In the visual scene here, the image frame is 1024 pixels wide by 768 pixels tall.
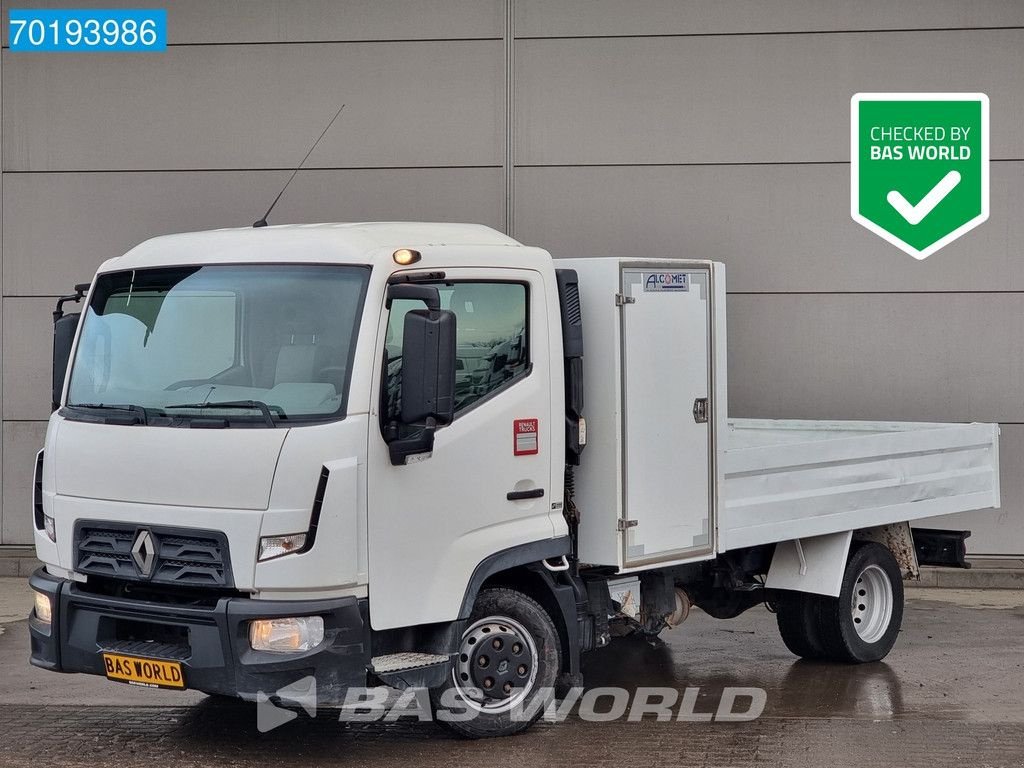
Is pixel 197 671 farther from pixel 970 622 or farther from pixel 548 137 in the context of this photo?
pixel 548 137

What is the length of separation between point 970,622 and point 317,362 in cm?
642

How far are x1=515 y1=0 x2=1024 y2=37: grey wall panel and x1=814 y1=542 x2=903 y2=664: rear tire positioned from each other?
587 cm

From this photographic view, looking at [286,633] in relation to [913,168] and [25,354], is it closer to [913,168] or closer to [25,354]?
[25,354]

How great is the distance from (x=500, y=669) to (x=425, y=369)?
66.9 inches

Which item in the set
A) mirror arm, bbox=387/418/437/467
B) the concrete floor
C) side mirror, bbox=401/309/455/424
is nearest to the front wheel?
the concrete floor

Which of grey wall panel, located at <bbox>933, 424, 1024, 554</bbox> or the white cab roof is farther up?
the white cab roof

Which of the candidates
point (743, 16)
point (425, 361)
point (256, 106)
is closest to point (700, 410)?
point (425, 361)

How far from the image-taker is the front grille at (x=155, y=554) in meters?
6.43

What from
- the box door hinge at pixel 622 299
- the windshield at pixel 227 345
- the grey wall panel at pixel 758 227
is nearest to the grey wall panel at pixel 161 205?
the grey wall panel at pixel 758 227

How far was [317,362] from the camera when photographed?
6.60 m

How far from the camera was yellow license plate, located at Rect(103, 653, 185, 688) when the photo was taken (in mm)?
6465

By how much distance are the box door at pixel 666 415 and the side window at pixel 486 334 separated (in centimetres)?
67

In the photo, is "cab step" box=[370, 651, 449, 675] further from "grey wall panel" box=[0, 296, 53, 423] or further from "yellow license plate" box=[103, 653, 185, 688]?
"grey wall panel" box=[0, 296, 53, 423]

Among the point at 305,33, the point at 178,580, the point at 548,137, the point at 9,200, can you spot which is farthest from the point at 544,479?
the point at 9,200
